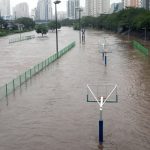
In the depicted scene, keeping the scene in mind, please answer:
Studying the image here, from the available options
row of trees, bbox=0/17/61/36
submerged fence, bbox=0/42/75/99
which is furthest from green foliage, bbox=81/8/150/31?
submerged fence, bbox=0/42/75/99

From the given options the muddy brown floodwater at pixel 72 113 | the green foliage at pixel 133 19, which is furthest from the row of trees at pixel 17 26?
the muddy brown floodwater at pixel 72 113

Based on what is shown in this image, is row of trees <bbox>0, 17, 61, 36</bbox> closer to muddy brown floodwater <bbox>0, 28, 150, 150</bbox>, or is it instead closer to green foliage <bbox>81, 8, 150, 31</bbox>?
green foliage <bbox>81, 8, 150, 31</bbox>

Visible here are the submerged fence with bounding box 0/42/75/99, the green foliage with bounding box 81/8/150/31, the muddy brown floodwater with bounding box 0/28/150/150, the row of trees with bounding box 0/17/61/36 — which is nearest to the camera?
the muddy brown floodwater with bounding box 0/28/150/150

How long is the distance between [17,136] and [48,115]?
4.05 metres

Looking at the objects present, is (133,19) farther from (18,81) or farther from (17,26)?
(17,26)

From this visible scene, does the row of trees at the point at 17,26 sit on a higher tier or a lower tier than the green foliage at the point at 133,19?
lower

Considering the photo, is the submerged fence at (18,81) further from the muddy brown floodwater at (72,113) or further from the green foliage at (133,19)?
the green foliage at (133,19)

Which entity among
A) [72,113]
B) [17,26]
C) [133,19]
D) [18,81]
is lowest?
[72,113]

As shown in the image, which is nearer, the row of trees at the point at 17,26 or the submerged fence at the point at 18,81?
the submerged fence at the point at 18,81

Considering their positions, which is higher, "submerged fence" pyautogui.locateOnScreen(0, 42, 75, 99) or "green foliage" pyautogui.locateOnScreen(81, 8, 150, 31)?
"green foliage" pyautogui.locateOnScreen(81, 8, 150, 31)

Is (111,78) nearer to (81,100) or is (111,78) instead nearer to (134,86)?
(134,86)

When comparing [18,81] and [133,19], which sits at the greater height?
[133,19]

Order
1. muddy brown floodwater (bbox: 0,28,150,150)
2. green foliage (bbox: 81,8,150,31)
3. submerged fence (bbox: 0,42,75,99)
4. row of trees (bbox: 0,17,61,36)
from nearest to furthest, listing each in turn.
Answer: muddy brown floodwater (bbox: 0,28,150,150) < submerged fence (bbox: 0,42,75,99) < green foliage (bbox: 81,8,150,31) < row of trees (bbox: 0,17,61,36)

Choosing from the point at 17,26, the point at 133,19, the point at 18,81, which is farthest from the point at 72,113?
the point at 17,26
